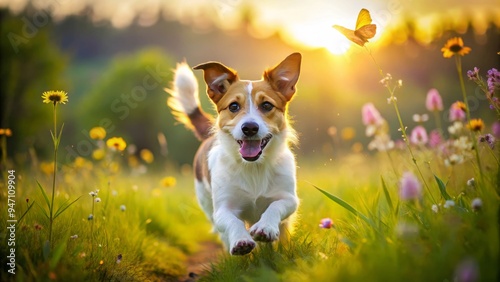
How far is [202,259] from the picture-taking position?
5.62 meters

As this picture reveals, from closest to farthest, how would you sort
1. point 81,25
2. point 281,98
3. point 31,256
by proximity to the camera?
point 31,256, point 281,98, point 81,25

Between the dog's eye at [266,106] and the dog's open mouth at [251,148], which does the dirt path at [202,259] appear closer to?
the dog's open mouth at [251,148]

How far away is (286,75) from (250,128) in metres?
0.92

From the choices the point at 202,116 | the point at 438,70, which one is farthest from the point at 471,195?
the point at 438,70

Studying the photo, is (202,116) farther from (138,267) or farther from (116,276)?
(116,276)

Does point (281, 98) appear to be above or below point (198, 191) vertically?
above

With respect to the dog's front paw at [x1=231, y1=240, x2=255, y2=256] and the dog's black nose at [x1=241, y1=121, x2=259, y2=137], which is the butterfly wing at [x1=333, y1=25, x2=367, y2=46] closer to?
the dog's black nose at [x1=241, y1=121, x2=259, y2=137]

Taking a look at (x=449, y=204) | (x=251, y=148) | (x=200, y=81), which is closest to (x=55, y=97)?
(x=251, y=148)

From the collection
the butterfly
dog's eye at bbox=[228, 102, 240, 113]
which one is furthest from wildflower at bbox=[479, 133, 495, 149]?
dog's eye at bbox=[228, 102, 240, 113]

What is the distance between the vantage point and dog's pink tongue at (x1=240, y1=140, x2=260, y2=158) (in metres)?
4.30

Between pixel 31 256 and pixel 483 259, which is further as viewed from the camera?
pixel 31 256

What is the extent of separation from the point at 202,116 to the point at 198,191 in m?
1.14

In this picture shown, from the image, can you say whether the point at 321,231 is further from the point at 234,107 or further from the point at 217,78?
the point at 217,78

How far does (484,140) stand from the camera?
361 cm
